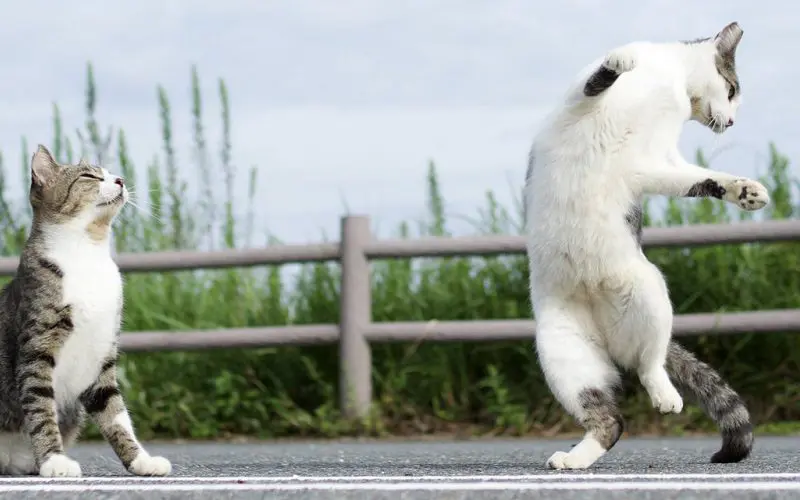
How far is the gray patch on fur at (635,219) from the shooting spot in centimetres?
440

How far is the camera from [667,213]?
8555mm

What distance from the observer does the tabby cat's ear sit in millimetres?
4488

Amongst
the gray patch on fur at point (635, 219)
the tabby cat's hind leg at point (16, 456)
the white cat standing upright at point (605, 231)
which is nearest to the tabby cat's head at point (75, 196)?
the tabby cat's hind leg at point (16, 456)

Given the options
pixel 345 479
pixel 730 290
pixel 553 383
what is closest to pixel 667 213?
pixel 730 290

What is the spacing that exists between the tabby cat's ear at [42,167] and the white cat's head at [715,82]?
2471 mm

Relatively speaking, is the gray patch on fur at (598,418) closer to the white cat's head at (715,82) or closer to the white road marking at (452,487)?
the white road marking at (452,487)

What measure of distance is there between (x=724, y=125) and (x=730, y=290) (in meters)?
3.60

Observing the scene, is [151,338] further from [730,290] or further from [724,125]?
[724,125]

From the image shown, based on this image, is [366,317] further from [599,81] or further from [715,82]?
[599,81]

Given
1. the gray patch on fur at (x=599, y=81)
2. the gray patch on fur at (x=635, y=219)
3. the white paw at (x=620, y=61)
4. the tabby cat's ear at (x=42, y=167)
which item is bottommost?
the gray patch on fur at (x=635, y=219)

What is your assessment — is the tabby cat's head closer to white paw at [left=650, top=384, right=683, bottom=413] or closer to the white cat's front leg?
the white cat's front leg

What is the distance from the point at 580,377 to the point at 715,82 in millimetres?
1328

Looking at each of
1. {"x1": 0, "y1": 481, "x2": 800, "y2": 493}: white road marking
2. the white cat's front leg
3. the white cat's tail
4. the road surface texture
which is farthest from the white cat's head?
{"x1": 0, "y1": 481, "x2": 800, "y2": 493}: white road marking

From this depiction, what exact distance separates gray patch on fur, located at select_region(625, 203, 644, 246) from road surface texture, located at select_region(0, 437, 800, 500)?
2.81ft
